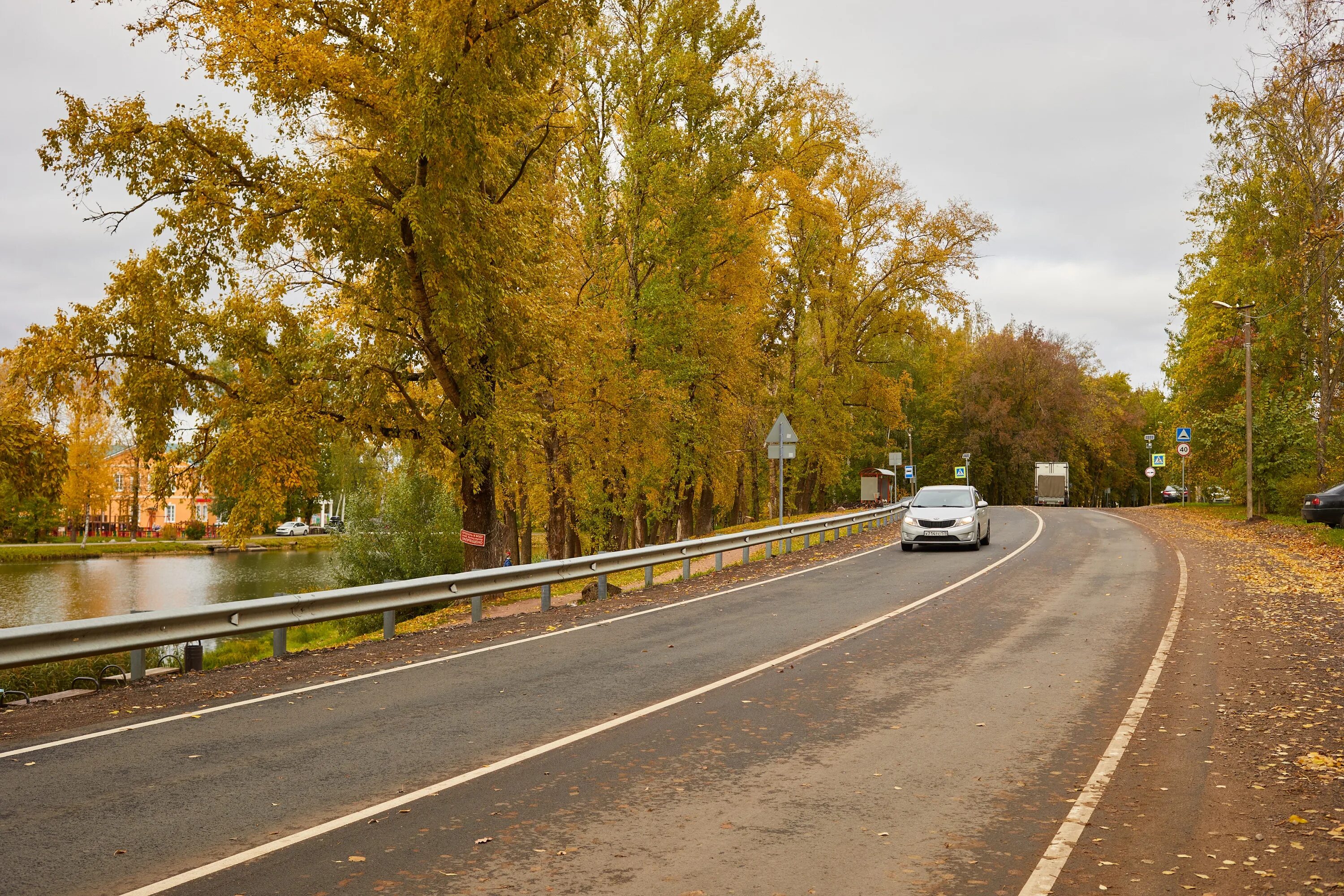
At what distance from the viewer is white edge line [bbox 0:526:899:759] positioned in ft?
24.5

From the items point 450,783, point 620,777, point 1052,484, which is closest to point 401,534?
point 450,783

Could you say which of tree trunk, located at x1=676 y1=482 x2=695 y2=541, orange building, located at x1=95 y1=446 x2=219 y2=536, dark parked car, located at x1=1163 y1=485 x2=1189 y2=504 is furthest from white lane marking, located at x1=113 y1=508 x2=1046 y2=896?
dark parked car, located at x1=1163 y1=485 x2=1189 y2=504

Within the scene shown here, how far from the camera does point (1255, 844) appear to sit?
519cm

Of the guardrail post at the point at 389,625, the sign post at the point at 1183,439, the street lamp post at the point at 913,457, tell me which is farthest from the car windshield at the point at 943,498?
the street lamp post at the point at 913,457

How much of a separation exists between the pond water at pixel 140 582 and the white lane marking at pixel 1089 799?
3092 centimetres

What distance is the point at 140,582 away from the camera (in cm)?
5159

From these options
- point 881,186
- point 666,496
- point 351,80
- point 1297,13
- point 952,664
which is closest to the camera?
point 952,664

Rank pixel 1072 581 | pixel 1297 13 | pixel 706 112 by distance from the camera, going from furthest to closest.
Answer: pixel 706 112 → pixel 1072 581 → pixel 1297 13

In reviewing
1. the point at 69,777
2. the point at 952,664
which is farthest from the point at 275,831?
the point at 952,664

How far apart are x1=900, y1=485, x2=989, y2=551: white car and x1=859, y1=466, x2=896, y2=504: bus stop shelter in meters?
40.7

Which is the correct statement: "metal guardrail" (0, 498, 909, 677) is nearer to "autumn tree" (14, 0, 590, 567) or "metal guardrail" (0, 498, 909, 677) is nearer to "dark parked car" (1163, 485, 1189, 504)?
"autumn tree" (14, 0, 590, 567)

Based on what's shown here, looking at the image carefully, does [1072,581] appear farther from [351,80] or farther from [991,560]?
[351,80]

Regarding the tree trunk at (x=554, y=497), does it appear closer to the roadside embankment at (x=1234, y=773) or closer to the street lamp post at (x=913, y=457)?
the roadside embankment at (x=1234, y=773)

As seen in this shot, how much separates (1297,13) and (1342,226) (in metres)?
2.90
